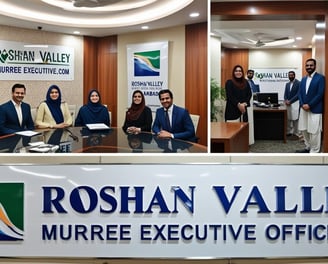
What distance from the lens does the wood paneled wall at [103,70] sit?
230cm

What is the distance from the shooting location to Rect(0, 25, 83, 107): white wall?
2209mm

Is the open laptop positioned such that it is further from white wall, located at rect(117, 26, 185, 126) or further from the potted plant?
white wall, located at rect(117, 26, 185, 126)

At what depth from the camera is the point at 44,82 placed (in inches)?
89.1

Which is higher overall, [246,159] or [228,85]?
[228,85]

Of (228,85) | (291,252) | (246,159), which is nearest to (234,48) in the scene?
A: (228,85)

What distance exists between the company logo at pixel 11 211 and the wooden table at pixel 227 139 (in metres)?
1.18

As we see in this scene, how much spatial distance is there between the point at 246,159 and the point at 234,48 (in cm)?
112

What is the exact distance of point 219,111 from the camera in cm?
252

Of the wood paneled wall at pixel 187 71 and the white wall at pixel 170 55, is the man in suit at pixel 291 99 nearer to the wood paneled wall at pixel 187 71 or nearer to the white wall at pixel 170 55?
the wood paneled wall at pixel 187 71

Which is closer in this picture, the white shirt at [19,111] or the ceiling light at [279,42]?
the white shirt at [19,111]

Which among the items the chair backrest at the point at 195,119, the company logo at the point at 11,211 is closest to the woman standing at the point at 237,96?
the chair backrest at the point at 195,119

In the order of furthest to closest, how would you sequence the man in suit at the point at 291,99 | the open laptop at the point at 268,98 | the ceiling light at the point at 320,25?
the open laptop at the point at 268,98 < the man in suit at the point at 291,99 < the ceiling light at the point at 320,25

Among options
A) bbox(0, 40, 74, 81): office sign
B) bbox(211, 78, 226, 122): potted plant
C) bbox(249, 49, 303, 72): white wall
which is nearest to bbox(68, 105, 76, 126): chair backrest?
bbox(0, 40, 74, 81): office sign

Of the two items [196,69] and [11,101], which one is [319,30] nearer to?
[196,69]
